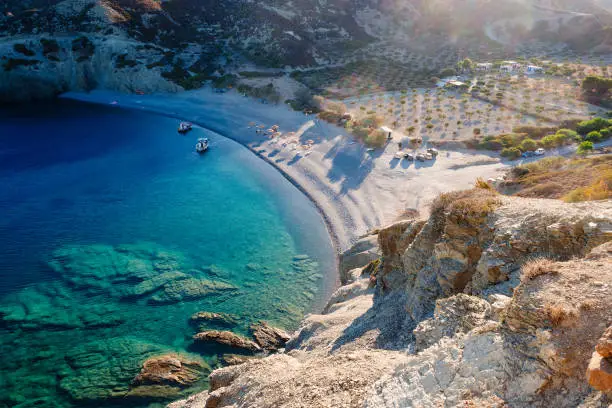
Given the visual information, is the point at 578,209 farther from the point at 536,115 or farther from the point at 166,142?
the point at 166,142

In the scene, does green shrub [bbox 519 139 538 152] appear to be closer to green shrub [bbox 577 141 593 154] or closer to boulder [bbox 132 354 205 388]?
green shrub [bbox 577 141 593 154]

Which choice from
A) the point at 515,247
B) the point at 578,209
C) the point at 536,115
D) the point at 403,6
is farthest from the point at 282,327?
the point at 403,6

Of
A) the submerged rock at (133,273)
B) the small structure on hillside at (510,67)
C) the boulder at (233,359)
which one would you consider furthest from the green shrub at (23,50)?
the small structure on hillside at (510,67)

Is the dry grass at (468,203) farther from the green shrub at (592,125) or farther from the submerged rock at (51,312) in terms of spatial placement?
the green shrub at (592,125)

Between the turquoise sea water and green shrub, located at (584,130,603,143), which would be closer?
the turquoise sea water

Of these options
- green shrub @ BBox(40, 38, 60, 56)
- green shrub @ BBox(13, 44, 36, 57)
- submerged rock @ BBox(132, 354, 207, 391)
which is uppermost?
green shrub @ BBox(40, 38, 60, 56)

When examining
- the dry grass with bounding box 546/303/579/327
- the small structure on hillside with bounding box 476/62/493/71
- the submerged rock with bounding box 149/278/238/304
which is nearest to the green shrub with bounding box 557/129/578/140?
the small structure on hillside with bounding box 476/62/493/71
